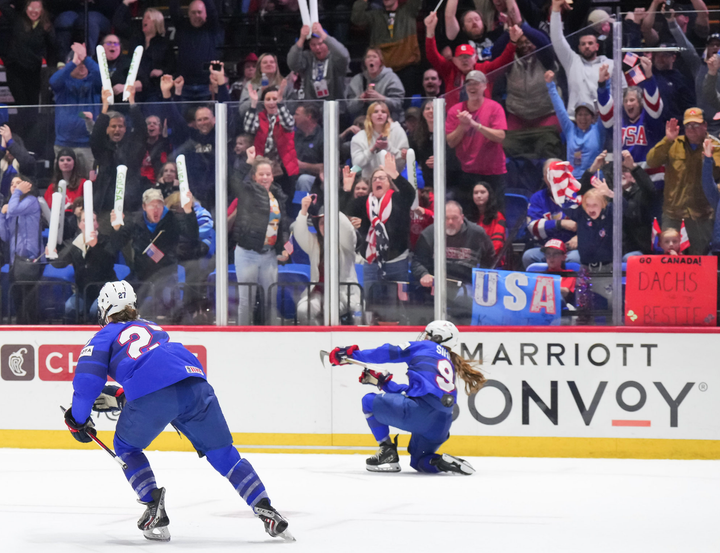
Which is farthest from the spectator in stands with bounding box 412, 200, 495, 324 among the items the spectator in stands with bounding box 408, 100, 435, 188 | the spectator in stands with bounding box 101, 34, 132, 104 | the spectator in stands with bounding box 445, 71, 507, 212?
the spectator in stands with bounding box 101, 34, 132, 104

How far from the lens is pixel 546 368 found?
640cm

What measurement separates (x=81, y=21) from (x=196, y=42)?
1.51 meters

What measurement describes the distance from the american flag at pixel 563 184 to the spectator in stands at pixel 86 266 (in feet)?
11.4

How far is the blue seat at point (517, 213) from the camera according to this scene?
665cm

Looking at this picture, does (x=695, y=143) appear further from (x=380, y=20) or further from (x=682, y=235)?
(x=380, y=20)

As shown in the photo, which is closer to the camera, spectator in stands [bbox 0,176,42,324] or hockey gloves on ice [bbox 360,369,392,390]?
hockey gloves on ice [bbox 360,369,392,390]

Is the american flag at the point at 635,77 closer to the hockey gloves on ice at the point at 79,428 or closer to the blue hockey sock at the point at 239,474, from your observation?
the blue hockey sock at the point at 239,474

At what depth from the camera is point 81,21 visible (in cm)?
982

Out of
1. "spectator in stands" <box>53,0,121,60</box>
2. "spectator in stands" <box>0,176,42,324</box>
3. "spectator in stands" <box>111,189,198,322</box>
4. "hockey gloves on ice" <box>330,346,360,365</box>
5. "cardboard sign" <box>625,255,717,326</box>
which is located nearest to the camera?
"hockey gloves on ice" <box>330,346,360,365</box>

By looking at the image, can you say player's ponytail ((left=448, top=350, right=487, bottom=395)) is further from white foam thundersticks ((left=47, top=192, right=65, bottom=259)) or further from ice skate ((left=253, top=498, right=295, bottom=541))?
white foam thundersticks ((left=47, top=192, right=65, bottom=259))

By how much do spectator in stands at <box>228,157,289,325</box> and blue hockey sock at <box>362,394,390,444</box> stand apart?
1312 mm

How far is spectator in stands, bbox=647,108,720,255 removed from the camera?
21.0 feet

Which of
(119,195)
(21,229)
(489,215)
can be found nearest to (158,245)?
(119,195)

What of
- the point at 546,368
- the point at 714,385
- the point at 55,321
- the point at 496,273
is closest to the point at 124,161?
the point at 55,321
